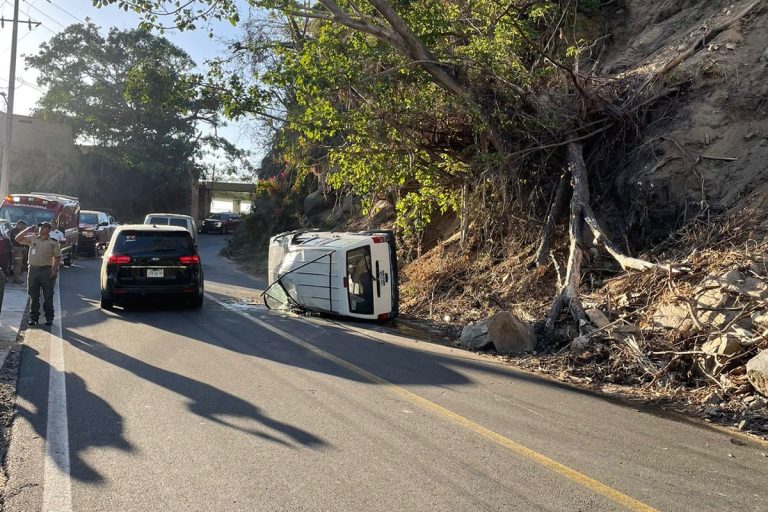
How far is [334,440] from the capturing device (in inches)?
220

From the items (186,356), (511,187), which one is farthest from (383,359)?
(511,187)

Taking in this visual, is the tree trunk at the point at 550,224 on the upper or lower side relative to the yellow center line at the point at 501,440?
upper

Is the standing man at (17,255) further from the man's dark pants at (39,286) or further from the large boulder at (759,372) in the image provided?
the large boulder at (759,372)

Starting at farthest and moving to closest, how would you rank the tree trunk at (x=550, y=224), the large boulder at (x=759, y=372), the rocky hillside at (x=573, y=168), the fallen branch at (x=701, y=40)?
the fallen branch at (x=701, y=40), the tree trunk at (x=550, y=224), the rocky hillside at (x=573, y=168), the large boulder at (x=759, y=372)

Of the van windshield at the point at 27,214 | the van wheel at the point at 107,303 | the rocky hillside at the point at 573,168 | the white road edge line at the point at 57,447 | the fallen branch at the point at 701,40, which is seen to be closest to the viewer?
the white road edge line at the point at 57,447

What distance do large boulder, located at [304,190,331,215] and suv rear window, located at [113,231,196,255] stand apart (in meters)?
18.1

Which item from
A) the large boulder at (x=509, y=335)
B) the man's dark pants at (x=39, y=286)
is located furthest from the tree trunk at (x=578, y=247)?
the man's dark pants at (x=39, y=286)

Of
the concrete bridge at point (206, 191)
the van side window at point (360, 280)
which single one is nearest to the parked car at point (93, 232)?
the van side window at point (360, 280)

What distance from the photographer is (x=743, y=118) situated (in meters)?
12.5

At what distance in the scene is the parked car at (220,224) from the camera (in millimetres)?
53250

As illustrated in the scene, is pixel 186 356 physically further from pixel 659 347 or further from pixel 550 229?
pixel 550 229

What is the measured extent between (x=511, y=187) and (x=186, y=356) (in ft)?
28.0

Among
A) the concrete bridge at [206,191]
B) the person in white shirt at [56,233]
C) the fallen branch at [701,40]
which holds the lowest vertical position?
the person in white shirt at [56,233]

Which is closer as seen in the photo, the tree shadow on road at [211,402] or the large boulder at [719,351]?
the tree shadow on road at [211,402]
